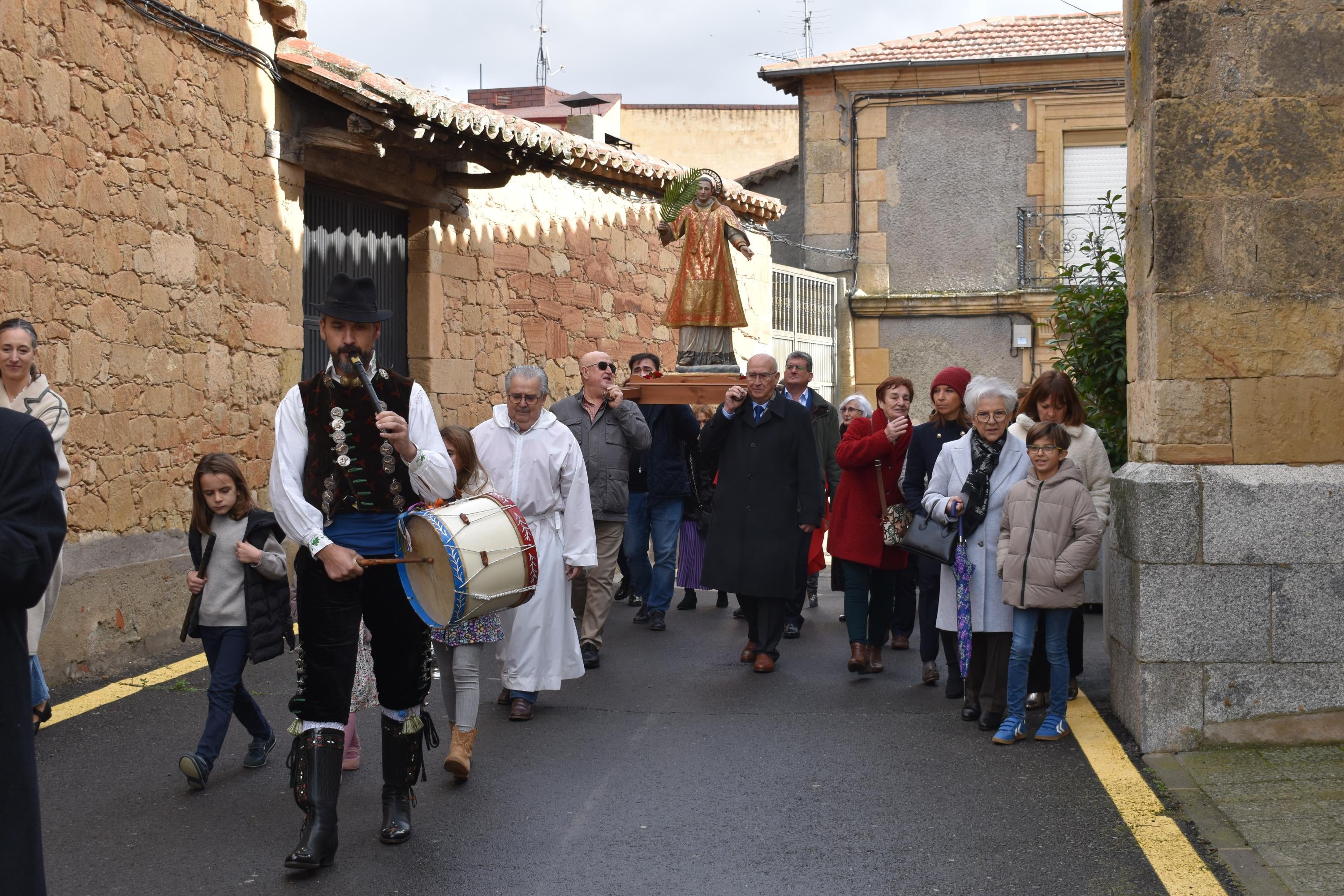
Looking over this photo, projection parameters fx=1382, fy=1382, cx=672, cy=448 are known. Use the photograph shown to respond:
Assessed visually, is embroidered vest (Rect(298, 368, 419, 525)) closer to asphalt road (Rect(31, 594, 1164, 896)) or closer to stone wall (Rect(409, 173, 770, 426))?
asphalt road (Rect(31, 594, 1164, 896))

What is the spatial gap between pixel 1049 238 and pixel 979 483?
553 inches

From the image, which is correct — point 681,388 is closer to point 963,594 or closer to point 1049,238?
point 963,594

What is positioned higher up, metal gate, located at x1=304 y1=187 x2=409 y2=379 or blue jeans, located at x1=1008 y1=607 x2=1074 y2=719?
metal gate, located at x1=304 y1=187 x2=409 y2=379

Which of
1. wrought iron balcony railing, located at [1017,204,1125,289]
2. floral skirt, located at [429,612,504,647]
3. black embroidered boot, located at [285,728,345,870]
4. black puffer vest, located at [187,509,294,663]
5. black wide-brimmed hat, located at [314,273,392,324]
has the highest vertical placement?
wrought iron balcony railing, located at [1017,204,1125,289]

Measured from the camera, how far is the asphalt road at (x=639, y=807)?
4.47 metres

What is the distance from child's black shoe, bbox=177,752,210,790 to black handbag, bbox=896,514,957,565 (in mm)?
3543

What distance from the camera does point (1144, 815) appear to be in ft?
16.6

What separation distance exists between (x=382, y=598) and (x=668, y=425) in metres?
5.26

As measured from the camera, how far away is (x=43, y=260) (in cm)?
754

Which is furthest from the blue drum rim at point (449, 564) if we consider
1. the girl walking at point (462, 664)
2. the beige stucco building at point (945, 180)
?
the beige stucco building at point (945, 180)

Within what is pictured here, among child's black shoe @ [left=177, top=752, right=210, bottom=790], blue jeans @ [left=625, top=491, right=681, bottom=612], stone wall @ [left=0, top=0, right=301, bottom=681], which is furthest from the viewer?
blue jeans @ [left=625, top=491, right=681, bottom=612]

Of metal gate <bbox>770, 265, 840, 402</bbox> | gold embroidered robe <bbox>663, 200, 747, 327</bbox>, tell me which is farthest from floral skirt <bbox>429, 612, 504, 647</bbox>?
metal gate <bbox>770, 265, 840, 402</bbox>

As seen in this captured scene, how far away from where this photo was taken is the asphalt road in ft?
14.7

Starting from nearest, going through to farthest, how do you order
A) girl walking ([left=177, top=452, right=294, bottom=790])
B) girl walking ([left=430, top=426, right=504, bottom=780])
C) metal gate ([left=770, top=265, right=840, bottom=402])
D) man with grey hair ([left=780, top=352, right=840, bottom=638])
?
girl walking ([left=177, top=452, right=294, bottom=790])
girl walking ([left=430, top=426, right=504, bottom=780])
man with grey hair ([left=780, top=352, right=840, bottom=638])
metal gate ([left=770, top=265, right=840, bottom=402])
